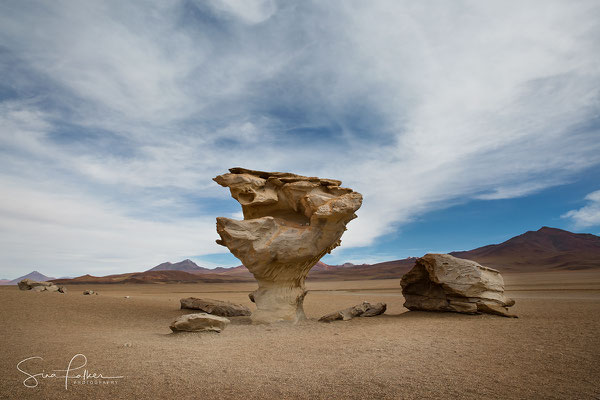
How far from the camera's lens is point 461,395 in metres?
4.67

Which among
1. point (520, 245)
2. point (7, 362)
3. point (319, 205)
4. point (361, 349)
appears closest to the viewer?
point (7, 362)

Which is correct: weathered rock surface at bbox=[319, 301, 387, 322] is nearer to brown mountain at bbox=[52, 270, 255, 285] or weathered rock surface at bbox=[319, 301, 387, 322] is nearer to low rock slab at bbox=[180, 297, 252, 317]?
low rock slab at bbox=[180, 297, 252, 317]

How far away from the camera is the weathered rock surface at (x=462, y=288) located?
12172 millimetres

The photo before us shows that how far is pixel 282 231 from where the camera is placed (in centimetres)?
1247

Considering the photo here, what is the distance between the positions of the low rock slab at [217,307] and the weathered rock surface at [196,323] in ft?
16.8

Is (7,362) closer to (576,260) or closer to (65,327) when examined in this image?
(65,327)

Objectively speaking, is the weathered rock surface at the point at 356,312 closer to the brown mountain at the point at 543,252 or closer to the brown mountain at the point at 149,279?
the brown mountain at the point at 149,279

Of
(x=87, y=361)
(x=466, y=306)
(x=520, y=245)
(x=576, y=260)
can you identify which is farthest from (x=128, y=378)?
(x=520, y=245)

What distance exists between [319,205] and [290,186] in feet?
4.46

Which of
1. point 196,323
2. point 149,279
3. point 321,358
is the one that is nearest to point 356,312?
point 196,323

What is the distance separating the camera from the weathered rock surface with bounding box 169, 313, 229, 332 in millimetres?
9680

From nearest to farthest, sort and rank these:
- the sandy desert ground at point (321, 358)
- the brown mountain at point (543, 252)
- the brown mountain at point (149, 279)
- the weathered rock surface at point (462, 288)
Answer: the sandy desert ground at point (321, 358), the weathered rock surface at point (462, 288), the brown mountain at point (149, 279), the brown mountain at point (543, 252)

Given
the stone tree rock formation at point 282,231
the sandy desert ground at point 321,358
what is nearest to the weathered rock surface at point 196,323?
the sandy desert ground at point 321,358

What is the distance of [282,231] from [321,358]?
6112mm
